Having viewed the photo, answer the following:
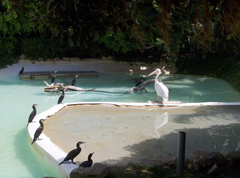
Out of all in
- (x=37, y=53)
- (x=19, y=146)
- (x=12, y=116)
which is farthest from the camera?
(x=37, y=53)

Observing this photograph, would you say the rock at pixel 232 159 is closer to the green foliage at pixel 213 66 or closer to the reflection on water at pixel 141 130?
the reflection on water at pixel 141 130

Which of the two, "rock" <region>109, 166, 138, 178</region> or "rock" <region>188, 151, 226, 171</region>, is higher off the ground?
"rock" <region>188, 151, 226, 171</region>

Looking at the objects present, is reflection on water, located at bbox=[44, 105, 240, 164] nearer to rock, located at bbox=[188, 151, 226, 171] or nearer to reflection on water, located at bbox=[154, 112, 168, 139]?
reflection on water, located at bbox=[154, 112, 168, 139]

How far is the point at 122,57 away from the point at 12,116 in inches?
432

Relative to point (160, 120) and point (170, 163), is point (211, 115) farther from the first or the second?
point (170, 163)

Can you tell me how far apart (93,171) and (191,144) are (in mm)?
2479

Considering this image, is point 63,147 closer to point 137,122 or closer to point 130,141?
point 130,141

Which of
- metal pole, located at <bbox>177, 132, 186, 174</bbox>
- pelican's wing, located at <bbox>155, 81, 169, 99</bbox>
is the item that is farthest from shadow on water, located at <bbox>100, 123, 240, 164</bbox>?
pelican's wing, located at <bbox>155, 81, 169, 99</bbox>

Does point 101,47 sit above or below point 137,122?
above

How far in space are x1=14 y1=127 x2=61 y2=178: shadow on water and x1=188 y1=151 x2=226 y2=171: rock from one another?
2.23 metres

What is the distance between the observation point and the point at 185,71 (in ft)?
59.8

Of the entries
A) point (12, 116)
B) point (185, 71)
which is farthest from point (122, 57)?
point (12, 116)

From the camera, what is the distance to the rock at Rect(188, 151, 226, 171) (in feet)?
12.8

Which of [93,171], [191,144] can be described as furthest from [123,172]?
[191,144]
